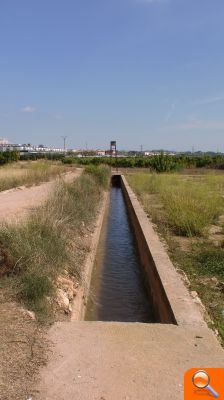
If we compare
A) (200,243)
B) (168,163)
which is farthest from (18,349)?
(168,163)

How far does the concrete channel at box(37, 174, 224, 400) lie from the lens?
3.42 meters

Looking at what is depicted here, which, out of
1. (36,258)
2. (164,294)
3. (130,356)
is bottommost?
(164,294)

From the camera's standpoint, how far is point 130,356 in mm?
3998

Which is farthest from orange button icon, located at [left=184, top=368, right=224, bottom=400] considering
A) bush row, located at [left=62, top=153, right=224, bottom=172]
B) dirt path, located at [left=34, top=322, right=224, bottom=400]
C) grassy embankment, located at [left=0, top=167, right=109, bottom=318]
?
bush row, located at [left=62, top=153, right=224, bottom=172]

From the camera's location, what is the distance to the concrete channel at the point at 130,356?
11.2 ft

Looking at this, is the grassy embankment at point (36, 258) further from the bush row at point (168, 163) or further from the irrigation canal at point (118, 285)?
the bush row at point (168, 163)

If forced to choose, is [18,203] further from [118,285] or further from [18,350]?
[18,350]

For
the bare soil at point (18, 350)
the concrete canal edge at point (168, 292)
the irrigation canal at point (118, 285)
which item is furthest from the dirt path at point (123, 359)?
the irrigation canal at point (118, 285)

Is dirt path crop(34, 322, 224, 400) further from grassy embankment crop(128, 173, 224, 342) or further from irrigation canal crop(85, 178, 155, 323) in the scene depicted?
irrigation canal crop(85, 178, 155, 323)

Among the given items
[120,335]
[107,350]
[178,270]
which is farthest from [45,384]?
[178,270]

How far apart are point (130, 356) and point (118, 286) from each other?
4.78 meters

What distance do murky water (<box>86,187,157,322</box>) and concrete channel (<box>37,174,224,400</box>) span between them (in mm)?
1554

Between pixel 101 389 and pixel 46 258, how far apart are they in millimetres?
2883

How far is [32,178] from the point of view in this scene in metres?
26.7
